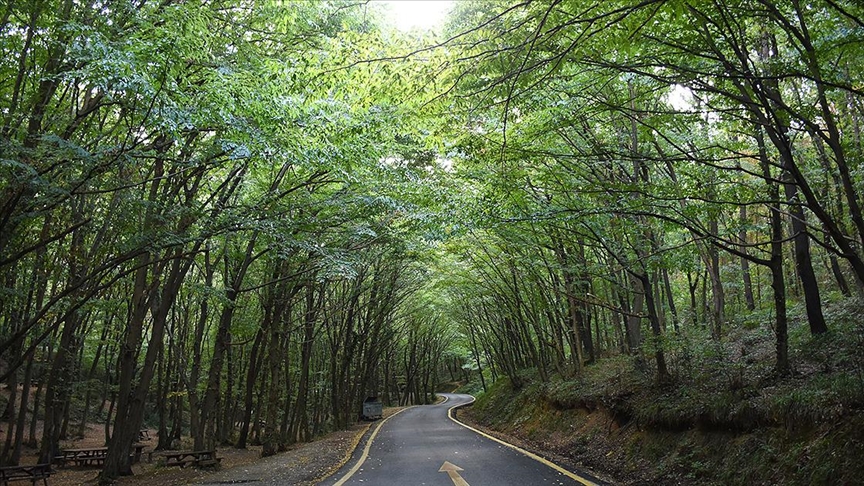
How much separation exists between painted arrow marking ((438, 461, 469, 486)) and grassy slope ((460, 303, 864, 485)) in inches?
92.0

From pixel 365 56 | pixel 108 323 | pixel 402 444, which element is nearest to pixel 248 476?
pixel 402 444

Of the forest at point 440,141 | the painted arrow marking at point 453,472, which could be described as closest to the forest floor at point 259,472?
the forest at point 440,141

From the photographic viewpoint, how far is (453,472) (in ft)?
27.2

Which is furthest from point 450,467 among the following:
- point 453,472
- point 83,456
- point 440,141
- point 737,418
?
point 83,456

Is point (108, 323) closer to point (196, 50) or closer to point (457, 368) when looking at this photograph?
point (196, 50)

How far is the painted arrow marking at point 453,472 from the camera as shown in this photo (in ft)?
24.1

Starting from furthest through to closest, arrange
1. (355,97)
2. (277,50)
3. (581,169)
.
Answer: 1. (581,169)
2. (277,50)
3. (355,97)

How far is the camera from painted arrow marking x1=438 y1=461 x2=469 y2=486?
7.35m

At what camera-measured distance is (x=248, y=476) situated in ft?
31.5

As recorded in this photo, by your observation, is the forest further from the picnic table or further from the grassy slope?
the picnic table

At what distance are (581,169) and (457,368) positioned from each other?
246 ft

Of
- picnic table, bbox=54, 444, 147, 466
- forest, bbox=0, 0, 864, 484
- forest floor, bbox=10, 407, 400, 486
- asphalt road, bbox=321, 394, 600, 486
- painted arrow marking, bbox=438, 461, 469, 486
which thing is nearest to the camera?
forest, bbox=0, 0, 864, 484

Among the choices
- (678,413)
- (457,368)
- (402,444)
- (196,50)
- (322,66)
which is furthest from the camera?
(457,368)

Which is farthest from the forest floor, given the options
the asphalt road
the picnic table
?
the picnic table
